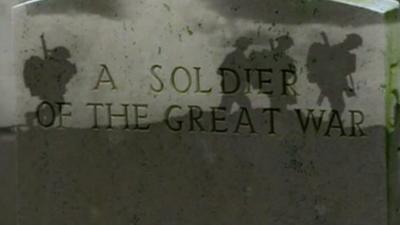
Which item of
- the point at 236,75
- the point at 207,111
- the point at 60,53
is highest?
the point at 60,53

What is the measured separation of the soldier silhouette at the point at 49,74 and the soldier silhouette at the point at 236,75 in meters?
0.58

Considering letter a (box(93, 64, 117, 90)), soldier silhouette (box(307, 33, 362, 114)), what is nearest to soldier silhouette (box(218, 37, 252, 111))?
soldier silhouette (box(307, 33, 362, 114))

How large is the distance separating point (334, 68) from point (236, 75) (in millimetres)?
354

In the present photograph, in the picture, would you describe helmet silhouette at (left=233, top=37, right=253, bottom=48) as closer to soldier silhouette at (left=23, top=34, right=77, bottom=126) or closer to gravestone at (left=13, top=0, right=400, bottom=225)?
gravestone at (left=13, top=0, right=400, bottom=225)

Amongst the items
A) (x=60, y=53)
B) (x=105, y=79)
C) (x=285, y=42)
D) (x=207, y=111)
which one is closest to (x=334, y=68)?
(x=285, y=42)

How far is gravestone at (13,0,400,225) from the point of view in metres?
3.80

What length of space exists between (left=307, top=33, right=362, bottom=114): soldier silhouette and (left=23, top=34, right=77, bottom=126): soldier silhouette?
0.91 m

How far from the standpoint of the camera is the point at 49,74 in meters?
4.14

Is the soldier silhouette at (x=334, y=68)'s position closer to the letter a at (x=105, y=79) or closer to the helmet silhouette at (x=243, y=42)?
the helmet silhouette at (x=243, y=42)

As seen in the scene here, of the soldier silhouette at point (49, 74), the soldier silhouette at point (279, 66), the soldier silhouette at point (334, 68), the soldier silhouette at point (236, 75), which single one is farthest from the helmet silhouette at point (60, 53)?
the soldier silhouette at point (334, 68)

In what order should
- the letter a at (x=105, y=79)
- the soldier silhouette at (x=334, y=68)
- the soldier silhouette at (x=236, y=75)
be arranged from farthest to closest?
the letter a at (x=105, y=79) → the soldier silhouette at (x=236, y=75) → the soldier silhouette at (x=334, y=68)

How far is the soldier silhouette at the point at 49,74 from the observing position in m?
4.12

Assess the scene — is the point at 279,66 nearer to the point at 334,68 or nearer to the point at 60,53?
the point at 334,68

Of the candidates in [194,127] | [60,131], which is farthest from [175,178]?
[60,131]
